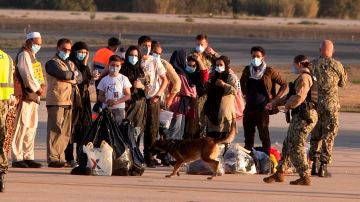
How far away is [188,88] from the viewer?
1794 centimetres

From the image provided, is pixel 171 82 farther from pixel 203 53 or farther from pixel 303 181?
pixel 303 181

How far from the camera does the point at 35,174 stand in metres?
15.8

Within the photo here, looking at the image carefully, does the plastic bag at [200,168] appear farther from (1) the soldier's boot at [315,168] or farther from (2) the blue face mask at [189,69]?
(2) the blue face mask at [189,69]

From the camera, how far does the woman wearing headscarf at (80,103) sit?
17188 mm

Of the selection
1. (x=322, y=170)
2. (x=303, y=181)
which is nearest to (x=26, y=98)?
(x=303, y=181)

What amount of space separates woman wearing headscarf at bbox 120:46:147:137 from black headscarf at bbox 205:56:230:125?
3.27ft

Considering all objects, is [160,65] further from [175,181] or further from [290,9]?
[290,9]

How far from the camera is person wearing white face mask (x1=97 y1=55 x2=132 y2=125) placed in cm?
1667

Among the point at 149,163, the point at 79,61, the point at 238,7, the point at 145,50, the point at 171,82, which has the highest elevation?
the point at 238,7

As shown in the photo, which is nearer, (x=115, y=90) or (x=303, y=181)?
(x=303, y=181)

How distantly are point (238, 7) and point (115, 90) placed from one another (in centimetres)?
10880

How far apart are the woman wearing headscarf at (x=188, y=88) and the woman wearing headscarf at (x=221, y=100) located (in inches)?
10.4

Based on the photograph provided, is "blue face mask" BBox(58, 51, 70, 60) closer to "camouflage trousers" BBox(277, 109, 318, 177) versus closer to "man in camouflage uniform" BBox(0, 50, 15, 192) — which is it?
"man in camouflage uniform" BBox(0, 50, 15, 192)

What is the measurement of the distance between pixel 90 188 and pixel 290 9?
109 m
